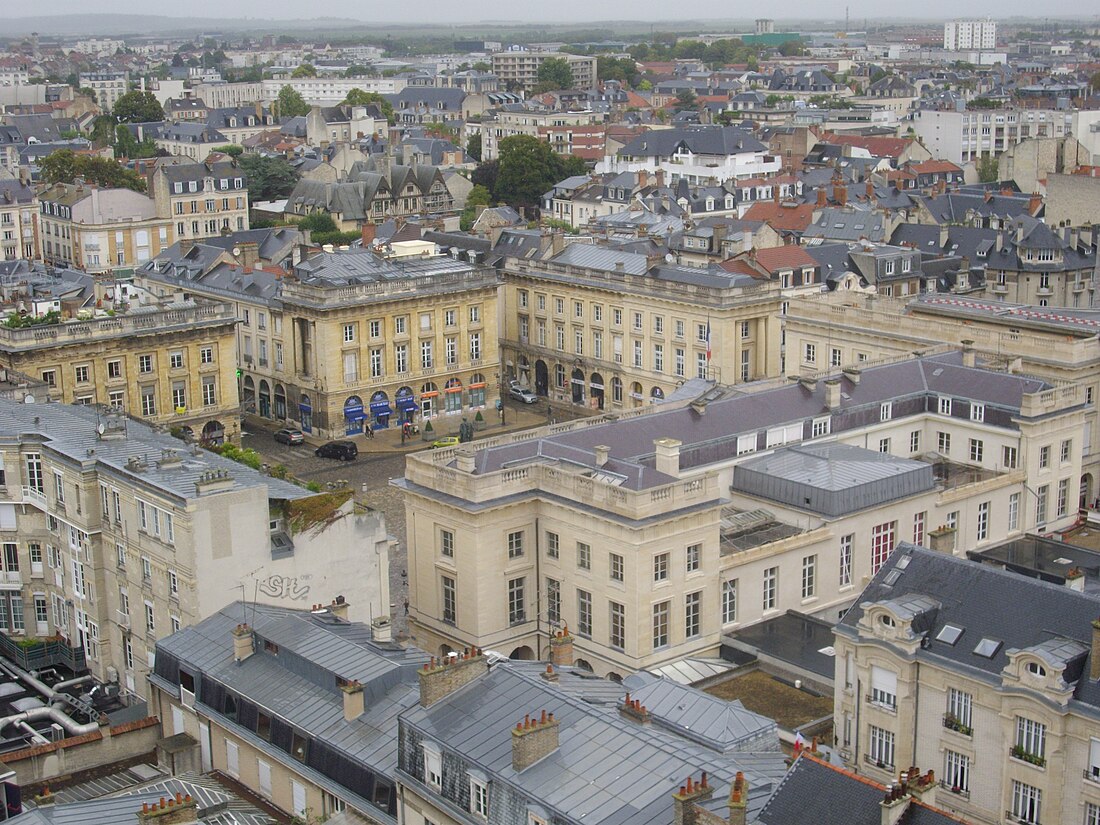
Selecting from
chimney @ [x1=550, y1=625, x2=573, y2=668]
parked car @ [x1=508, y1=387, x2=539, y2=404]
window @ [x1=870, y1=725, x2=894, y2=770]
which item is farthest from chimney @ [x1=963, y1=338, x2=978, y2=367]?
parked car @ [x1=508, y1=387, x2=539, y2=404]

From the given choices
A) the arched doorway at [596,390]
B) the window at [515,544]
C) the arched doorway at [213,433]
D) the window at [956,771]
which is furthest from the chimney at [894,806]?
the arched doorway at [596,390]

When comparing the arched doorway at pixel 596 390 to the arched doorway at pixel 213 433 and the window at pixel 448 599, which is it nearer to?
the arched doorway at pixel 213 433

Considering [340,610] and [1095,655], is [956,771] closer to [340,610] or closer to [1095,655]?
[1095,655]

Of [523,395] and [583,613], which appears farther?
[523,395]

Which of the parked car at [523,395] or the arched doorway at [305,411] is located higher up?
the arched doorway at [305,411]

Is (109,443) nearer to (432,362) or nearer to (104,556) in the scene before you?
(104,556)

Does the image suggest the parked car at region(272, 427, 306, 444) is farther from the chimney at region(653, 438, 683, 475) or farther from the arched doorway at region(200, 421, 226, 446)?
the chimney at region(653, 438, 683, 475)

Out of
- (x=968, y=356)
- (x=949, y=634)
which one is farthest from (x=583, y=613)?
(x=968, y=356)
